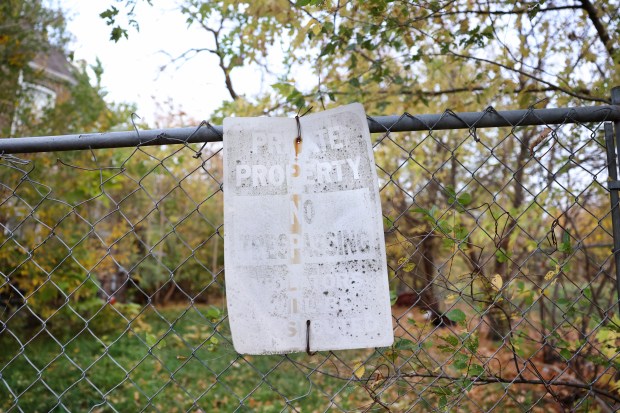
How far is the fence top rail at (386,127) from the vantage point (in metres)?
1.56

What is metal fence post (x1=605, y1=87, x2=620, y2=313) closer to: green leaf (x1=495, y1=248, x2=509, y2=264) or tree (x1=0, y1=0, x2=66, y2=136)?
green leaf (x1=495, y1=248, x2=509, y2=264)

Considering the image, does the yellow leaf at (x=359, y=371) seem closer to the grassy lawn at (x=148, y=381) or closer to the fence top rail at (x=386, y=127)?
the fence top rail at (x=386, y=127)

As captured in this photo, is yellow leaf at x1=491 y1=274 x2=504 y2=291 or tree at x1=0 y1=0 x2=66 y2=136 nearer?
yellow leaf at x1=491 y1=274 x2=504 y2=291

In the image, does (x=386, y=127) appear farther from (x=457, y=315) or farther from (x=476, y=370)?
(x=476, y=370)

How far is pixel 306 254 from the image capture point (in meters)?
1.44

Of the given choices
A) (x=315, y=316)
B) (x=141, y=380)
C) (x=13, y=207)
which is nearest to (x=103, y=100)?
(x=13, y=207)

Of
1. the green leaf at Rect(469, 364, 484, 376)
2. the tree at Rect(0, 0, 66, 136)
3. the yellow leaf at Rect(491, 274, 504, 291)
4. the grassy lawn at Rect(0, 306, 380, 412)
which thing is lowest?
the grassy lawn at Rect(0, 306, 380, 412)

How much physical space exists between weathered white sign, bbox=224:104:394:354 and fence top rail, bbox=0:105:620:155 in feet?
0.40

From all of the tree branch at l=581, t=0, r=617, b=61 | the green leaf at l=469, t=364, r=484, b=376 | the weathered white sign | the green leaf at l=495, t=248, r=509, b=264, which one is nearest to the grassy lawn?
the green leaf at l=495, t=248, r=509, b=264

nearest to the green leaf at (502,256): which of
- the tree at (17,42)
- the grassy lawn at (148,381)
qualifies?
the grassy lawn at (148,381)

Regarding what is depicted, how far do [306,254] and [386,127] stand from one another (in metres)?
0.45

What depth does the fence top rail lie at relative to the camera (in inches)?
61.4

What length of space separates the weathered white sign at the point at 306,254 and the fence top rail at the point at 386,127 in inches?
4.8

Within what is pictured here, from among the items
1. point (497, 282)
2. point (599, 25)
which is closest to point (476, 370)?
point (497, 282)
